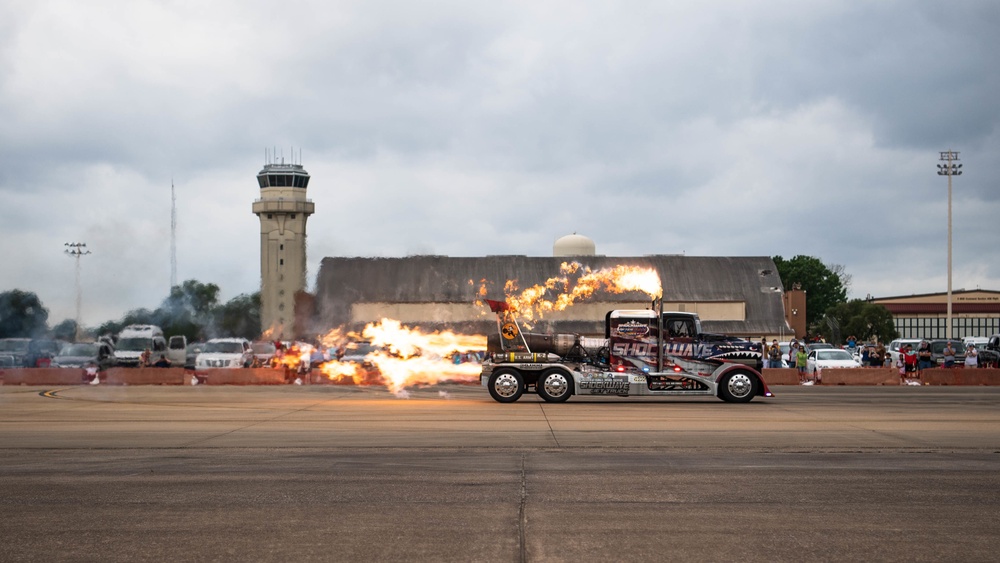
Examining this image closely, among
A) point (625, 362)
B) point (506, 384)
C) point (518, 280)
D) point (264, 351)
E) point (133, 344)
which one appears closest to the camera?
point (506, 384)

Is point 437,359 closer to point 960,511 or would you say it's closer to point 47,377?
point 47,377

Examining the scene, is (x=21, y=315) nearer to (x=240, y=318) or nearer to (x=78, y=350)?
(x=78, y=350)

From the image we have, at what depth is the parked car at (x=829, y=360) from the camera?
4594cm

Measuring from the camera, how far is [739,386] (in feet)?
94.8

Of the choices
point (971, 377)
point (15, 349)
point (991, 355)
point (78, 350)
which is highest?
point (15, 349)

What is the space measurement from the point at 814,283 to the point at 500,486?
114m

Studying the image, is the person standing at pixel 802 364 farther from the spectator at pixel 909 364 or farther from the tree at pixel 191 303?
the tree at pixel 191 303

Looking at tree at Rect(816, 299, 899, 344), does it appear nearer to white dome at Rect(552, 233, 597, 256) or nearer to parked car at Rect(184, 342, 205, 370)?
white dome at Rect(552, 233, 597, 256)

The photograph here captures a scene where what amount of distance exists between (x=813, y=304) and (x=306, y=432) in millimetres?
107846

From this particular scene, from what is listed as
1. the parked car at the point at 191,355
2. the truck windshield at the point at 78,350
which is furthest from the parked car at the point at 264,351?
the truck windshield at the point at 78,350

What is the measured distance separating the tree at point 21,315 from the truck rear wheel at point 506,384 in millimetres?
23177

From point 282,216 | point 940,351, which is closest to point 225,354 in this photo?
point 940,351

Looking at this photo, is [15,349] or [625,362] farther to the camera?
[15,349]

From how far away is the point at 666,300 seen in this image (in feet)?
261
